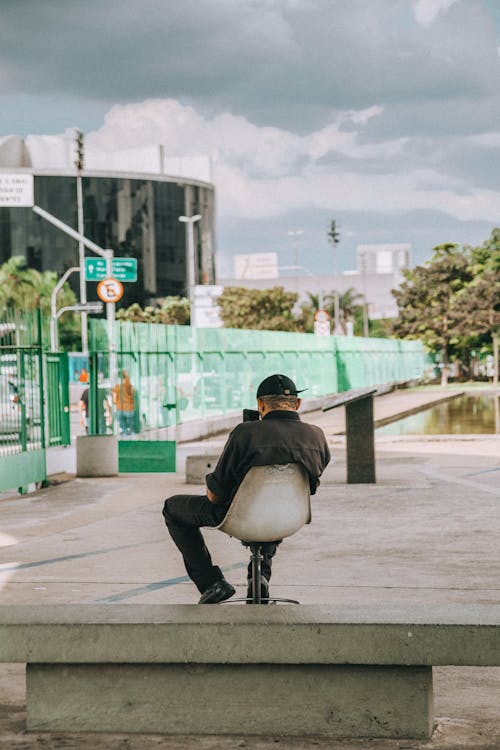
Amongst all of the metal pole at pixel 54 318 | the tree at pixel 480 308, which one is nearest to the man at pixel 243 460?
the metal pole at pixel 54 318

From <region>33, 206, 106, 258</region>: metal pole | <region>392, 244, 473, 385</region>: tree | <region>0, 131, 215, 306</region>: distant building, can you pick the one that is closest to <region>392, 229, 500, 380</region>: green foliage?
<region>392, 244, 473, 385</region>: tree

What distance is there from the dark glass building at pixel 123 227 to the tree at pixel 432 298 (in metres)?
35.1

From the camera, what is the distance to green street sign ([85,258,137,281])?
30.6 metres

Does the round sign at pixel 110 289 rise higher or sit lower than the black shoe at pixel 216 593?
higher

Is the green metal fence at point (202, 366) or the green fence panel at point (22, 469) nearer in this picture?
the green fence panel at point (22, 469)

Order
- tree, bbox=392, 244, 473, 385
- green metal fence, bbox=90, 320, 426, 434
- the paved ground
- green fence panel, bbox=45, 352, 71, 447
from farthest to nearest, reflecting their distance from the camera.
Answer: tree, bbox=392, 244, 473, 385 → green metal fence, bbox=90, 320, 426, 434 → green fence panel, bbox=45, 352, 71, 447 → the paved ground

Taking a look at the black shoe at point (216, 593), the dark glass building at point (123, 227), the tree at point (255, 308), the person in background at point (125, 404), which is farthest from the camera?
the dark glass building at point (123, 227)

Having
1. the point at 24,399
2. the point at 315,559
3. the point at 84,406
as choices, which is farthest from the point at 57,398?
the point at 315,559

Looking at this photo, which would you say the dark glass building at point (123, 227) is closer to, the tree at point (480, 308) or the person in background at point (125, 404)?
the tree at point (480, 308)

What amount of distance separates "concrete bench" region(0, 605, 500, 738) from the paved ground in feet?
0.26

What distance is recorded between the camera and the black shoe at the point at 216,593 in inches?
246

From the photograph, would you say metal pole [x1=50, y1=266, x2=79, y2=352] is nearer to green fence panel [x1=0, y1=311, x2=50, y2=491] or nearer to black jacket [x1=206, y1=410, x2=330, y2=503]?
green fence panel [x1=0, y1=311, x2=50, y2=491]

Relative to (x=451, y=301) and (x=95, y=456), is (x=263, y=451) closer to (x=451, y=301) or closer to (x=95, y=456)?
(x=95, y=456)

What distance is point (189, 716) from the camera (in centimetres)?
500
